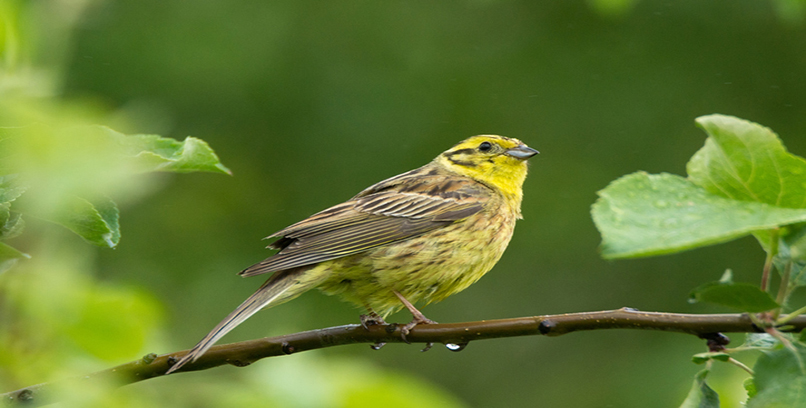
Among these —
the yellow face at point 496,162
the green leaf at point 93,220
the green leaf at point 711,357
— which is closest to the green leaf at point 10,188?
the green leaf at point 93,220

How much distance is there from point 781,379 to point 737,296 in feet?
0.78

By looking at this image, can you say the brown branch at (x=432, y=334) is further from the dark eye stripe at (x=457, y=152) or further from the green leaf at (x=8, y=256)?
the dark eye stripe at (x=457, y=152)

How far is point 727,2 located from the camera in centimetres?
1034

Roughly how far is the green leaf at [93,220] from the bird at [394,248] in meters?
1.35

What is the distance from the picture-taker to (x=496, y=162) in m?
6.02

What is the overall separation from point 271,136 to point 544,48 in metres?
3.49

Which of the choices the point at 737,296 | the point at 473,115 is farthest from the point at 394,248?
the point at 473,115

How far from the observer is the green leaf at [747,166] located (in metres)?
1.79

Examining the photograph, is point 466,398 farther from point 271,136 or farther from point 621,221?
point 621,221

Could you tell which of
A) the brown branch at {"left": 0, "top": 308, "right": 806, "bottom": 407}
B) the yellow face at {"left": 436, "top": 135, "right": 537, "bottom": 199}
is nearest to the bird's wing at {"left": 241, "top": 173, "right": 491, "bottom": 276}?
the yellow face at {"left": 436, "top": 135, "right": 537, "bottom": 199}

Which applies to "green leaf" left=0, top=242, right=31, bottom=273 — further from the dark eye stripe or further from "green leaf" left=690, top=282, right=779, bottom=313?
the dark eye stripe

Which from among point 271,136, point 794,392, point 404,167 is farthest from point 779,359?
point 271,136

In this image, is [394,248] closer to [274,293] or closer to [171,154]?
[274,293]

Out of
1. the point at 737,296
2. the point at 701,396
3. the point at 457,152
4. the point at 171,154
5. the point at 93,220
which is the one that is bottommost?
the point at 701,396
